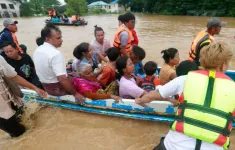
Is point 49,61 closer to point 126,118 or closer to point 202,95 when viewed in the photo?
point 126,118

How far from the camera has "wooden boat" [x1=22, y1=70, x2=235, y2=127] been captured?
8.95 feet

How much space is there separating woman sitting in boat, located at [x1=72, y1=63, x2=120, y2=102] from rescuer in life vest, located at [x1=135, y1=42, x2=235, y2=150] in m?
1.58

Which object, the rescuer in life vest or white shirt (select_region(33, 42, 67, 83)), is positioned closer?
the rescuer in life vest

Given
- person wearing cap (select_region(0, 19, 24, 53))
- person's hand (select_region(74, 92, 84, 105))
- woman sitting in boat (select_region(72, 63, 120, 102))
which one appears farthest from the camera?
person wearing cap (select_region(0, 19, 24, 53))

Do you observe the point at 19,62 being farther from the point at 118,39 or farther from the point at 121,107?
the point at 121,107

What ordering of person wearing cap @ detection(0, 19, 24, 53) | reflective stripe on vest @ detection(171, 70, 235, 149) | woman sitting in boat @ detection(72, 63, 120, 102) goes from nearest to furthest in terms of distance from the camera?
reflective stripe on vest @ detection(171, 70, 235, 149), woman sitting in boat @ detection(72, 63, 120, 102), person wearing cap @ detection(0, 19, 24, 53)

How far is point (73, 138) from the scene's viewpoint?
2822 millimetres

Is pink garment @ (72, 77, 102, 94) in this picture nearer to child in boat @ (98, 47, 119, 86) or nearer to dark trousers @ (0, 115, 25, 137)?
child in boat @ (98, 47, 119, 86)

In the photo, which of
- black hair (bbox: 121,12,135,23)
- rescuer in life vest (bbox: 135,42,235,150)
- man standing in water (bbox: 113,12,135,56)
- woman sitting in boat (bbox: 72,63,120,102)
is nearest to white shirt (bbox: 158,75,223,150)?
rescuer in life vest (bbox: 135,42,235,150)

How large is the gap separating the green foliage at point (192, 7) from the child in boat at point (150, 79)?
24.8m

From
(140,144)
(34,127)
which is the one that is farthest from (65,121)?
(140,144)

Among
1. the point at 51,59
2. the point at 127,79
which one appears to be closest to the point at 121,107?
the point at 127,79

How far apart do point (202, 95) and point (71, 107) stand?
2.37 m

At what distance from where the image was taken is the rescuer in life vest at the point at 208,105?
4.05ft
